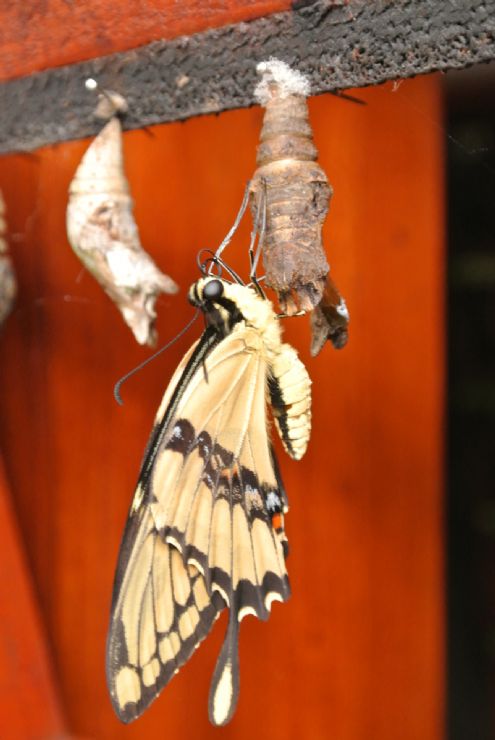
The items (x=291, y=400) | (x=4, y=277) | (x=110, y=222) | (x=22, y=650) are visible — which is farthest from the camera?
(x=22, y=650)

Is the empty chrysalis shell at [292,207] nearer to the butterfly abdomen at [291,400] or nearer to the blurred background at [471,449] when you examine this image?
the butterfly abdomen at [291,400]

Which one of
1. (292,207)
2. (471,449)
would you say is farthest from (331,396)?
(292,207)

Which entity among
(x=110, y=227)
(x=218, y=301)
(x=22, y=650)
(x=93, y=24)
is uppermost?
(x=93, y=24)

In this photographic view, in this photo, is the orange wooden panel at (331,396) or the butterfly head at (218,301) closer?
the butterfly head at (218,301)

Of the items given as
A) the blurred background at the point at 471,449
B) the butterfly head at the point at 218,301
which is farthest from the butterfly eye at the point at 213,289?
the blurred background at the point at 471,449

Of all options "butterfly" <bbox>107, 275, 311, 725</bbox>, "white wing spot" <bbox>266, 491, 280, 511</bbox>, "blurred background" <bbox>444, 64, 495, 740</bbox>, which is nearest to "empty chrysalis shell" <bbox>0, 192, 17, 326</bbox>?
"butterfly" <bbox>107, 275, 311, 725</bbox>

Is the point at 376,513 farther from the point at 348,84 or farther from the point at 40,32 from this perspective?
the point at 40,32

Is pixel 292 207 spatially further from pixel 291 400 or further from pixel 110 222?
pixel 110 222
